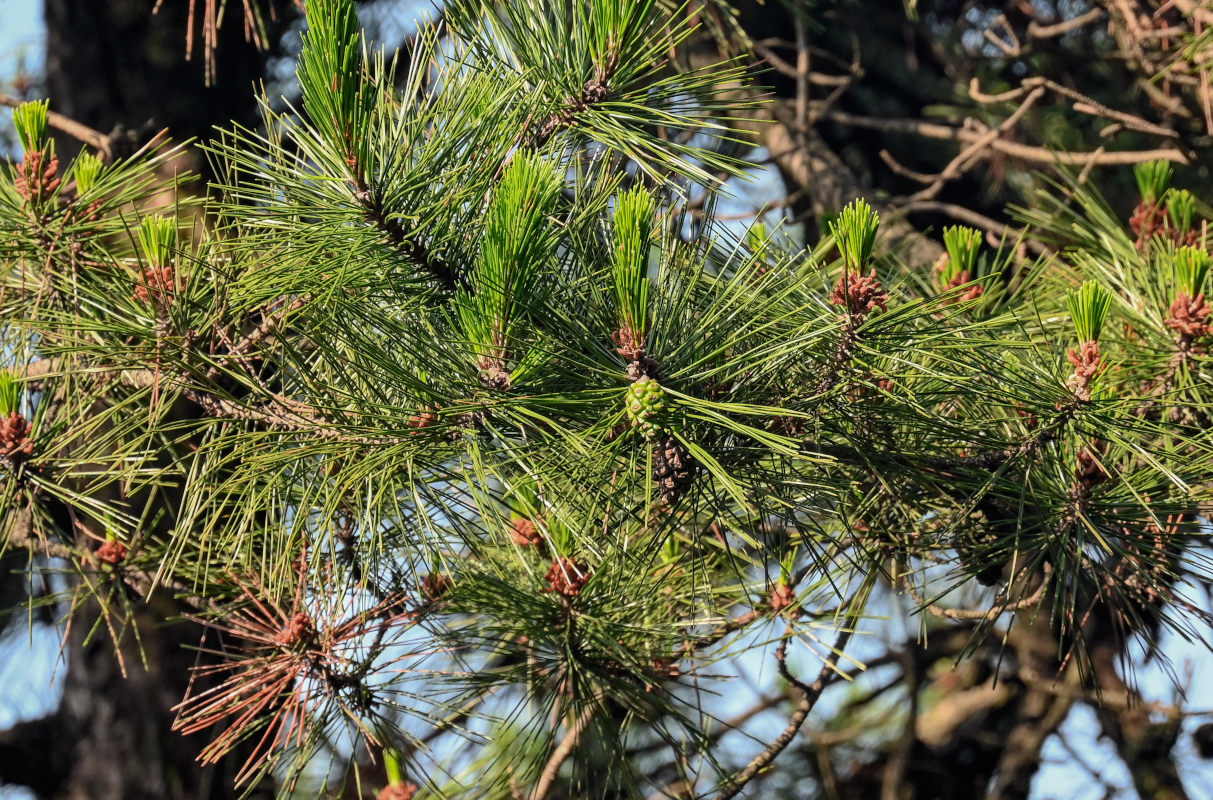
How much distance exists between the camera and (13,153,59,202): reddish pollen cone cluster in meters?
0.86

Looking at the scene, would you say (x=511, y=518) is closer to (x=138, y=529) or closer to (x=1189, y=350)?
(x=138, y=529)

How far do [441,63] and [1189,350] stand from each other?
671 mm

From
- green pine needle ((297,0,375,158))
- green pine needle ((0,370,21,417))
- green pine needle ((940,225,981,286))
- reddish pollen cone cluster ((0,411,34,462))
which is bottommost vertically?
reddish pollen cone cluster ((0,411,34,462))

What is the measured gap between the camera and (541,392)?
686 millimetres

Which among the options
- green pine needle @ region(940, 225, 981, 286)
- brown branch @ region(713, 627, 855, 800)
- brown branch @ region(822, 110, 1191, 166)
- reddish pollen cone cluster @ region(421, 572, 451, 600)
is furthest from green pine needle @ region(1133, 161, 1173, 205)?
reddish pollen cone cluster @ region(421, 572, 451, 600)

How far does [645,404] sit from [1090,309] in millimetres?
359

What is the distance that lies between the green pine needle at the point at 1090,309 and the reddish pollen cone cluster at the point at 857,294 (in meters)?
0.16

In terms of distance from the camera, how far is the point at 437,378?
68 cm

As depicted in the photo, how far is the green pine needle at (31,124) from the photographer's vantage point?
0.85 m

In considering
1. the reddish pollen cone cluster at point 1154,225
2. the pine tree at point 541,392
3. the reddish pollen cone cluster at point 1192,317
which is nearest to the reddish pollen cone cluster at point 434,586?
the pine tree at point 541,392

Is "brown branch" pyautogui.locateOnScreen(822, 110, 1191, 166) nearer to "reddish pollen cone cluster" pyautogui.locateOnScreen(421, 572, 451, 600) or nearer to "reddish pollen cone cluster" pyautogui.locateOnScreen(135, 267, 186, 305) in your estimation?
"reddish pollen cone cluster" pyautogui.locateOnScreen(421, 572, 451, 600)

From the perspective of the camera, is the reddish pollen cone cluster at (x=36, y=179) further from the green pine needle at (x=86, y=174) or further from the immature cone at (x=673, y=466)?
the immature cone at (x=673, y=466)

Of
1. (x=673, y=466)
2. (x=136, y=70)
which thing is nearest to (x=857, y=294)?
(x=673, y=466)

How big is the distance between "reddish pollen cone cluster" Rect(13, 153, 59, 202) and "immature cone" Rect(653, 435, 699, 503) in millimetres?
547
